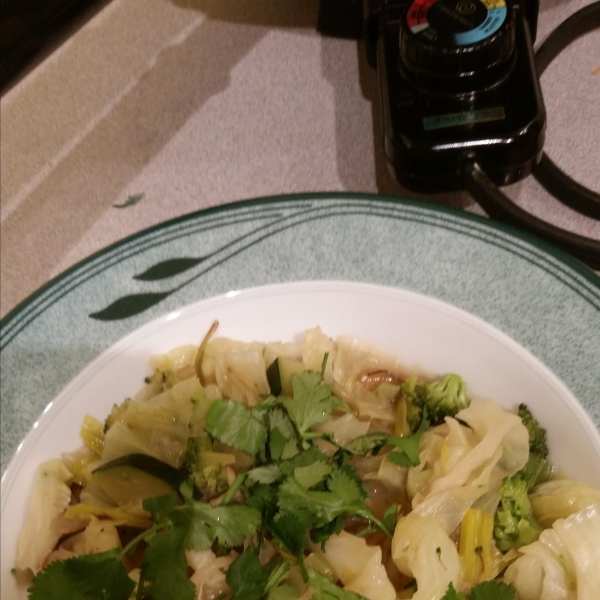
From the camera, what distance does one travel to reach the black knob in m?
0.72

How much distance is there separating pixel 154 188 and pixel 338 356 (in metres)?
0.45

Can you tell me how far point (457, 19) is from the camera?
0.74 metres

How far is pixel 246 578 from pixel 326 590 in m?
0.09

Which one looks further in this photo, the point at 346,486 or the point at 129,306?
the point at 129,306

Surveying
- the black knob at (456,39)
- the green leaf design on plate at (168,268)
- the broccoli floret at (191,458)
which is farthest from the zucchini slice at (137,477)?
the black knob at (456,39)

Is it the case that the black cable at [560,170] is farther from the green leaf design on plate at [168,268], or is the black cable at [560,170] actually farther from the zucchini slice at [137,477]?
the zucchini slice at [137,477]

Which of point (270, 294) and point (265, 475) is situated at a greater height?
point (270, 294)

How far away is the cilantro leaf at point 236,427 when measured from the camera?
69cm

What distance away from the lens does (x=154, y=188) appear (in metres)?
0.96

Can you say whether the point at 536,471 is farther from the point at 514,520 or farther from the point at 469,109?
the point at 469,109

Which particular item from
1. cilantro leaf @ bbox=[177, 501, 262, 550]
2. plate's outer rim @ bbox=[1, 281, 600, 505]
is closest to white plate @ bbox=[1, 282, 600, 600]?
plate's outer rim @ bbox=[1, 281, 600, 505]

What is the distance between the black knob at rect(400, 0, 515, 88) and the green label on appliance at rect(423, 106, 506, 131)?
0.04m

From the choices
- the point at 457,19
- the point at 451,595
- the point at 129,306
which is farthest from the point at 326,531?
the point at 457,19

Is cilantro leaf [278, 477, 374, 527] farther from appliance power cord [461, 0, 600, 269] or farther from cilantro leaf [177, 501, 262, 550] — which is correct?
appliance power cord [461, 0, 600, 269]
